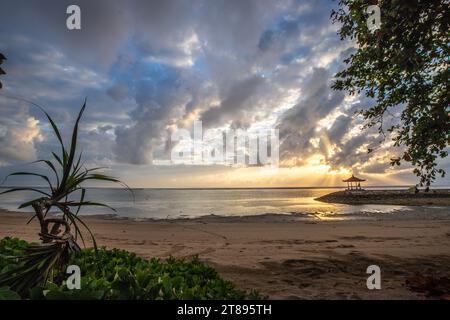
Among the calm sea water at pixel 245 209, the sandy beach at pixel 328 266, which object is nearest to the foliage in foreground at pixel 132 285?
the sandy beach at pixel 328 266

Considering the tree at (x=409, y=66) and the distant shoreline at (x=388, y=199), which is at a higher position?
the tree at (x=409, y=66)

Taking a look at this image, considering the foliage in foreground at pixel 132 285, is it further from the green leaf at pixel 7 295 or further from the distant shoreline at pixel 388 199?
the distant shoreline at pixel 388 199

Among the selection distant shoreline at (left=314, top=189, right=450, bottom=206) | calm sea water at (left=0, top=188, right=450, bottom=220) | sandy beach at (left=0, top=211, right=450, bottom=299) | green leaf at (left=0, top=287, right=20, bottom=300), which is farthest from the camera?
distant shoreline at (left=314, top=189, right=450, bottom=206)

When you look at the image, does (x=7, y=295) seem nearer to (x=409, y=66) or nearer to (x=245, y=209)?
(x=409, y=66)

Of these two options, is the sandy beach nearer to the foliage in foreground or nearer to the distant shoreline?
the foliage in foreground

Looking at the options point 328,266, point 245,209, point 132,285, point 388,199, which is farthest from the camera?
point 388,199

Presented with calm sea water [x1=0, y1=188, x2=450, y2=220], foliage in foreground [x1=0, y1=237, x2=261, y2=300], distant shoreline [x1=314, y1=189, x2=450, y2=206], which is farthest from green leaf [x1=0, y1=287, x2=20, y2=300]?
distant shoreline [x1=314, y1=189, x2=450, y2=206]

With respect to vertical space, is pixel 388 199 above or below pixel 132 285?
below

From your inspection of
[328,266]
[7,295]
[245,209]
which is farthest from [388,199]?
[7,295]

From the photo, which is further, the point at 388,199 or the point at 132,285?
the point at 388,199

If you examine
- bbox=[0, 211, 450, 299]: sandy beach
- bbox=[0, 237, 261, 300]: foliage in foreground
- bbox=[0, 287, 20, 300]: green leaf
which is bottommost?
bbox=[0, 211, 450, 299]: sandy beach

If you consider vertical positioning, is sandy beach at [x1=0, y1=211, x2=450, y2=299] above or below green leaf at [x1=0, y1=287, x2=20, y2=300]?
below

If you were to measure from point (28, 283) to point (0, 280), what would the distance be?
0.20 meters

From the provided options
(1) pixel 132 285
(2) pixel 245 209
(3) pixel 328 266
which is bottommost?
(2) pixel 245 209
